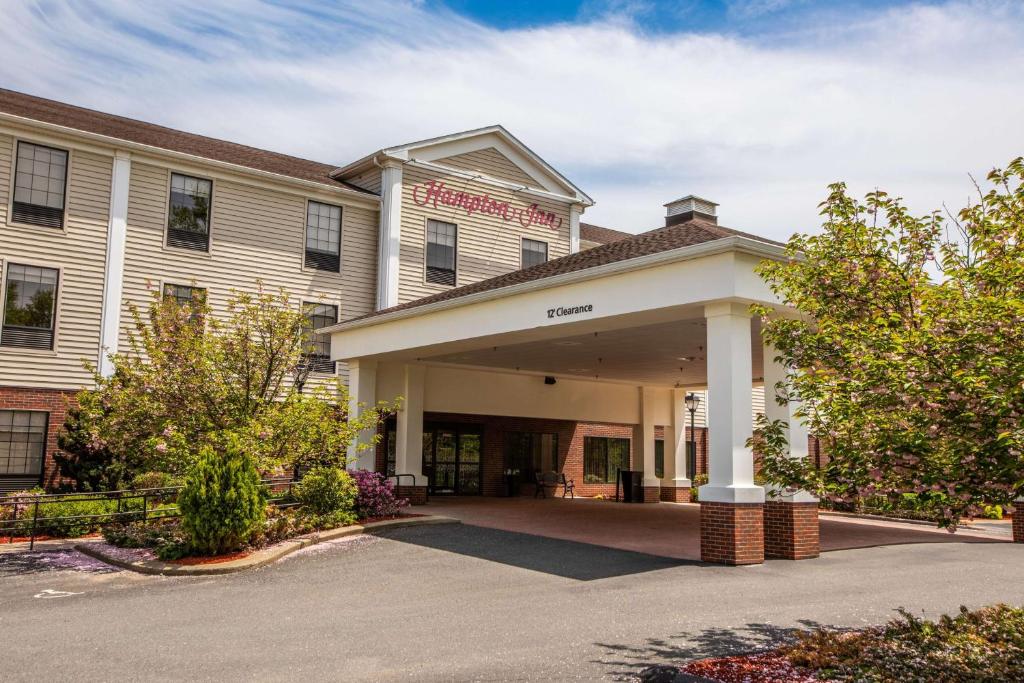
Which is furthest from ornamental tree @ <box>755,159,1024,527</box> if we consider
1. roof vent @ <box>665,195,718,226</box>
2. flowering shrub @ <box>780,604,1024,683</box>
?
roof vent @ <box>665,195,718,226</box>

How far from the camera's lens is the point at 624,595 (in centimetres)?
1090

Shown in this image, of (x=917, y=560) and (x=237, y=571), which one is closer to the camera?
(x=237, y=571)

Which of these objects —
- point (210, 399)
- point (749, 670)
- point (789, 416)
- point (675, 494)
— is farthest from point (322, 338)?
point (749, 670)

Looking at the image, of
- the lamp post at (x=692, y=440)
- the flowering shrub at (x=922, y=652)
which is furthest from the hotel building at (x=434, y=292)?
the flowering shrub at (x=922, y=652)

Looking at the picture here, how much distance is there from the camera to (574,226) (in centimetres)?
3002

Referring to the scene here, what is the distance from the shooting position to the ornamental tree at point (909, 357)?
20.0 ft

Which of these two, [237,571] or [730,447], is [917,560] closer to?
[730,447]

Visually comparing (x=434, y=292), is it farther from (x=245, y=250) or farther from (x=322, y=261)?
(x=245, y=250)

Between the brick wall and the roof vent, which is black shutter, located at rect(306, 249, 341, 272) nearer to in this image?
the brick wall

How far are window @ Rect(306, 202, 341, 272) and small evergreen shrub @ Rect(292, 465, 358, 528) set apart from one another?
9.55m

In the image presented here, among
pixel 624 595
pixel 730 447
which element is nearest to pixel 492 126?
pixel 730 447

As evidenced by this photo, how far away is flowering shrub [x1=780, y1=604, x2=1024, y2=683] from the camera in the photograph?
6.84 metres

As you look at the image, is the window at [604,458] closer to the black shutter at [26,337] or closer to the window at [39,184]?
the black shutter at [26,337]

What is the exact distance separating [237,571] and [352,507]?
433cm
